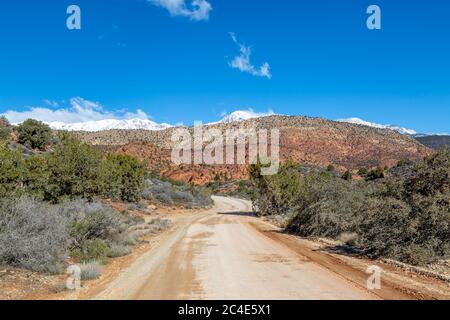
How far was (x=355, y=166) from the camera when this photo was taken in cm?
10594

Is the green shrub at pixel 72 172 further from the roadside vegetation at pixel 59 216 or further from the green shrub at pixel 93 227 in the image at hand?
the green shrub at pixel 93 227

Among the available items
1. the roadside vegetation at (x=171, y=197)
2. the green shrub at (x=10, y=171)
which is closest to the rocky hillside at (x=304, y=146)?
the roadside vegetation at (x=171, y=197)

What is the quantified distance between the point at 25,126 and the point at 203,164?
6082 centimetres

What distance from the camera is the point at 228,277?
11914 millimetres

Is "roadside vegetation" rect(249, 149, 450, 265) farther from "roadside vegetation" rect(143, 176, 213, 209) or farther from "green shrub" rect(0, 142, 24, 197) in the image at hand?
"roadside vegetation" rect(143, 176, 213, 209)

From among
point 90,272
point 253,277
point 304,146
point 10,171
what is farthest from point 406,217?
point 304,146

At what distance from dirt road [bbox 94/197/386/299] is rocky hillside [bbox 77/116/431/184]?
87022 millimetres

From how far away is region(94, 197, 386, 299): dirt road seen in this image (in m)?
9.94

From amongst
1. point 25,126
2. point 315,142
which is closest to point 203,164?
point 315,142

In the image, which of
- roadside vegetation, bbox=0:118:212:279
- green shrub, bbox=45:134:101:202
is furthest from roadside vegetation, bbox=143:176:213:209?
green shrub, bbox=45:134:101:202

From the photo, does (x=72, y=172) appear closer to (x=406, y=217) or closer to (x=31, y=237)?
(x=31, y=237)

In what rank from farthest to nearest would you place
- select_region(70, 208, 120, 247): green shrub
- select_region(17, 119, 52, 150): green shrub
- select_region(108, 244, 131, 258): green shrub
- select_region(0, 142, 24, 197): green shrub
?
select_region(17, 119, 52, 150): green shrub, select_region(108, 244, 131, 258): green shrub, select_region(70, 208, 120, 247): green shrub, select_region(0, 142, 24, 197): green shrub

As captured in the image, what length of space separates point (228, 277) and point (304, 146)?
10768 centimetres
